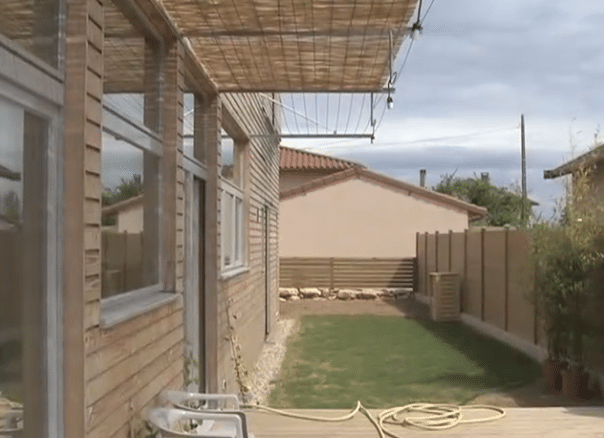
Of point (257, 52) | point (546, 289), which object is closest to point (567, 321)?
point (546, 289)

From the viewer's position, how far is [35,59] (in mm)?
2656

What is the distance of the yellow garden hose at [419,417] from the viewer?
20.2 ft

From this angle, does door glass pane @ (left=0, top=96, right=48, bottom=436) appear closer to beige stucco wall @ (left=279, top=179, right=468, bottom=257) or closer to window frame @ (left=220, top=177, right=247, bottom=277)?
window frame @ (left=220, top=177, right=247, bottom=277)

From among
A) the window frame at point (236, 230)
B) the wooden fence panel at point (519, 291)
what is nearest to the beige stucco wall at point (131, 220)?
the window frame at point (236, 230)

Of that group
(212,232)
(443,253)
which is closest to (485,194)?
(443,253)

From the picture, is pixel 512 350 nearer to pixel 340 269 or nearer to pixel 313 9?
pixel 313 9

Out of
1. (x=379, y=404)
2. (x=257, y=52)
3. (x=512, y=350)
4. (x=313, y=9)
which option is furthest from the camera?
(x=512, y=350)

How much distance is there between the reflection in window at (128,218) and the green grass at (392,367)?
4738 mm

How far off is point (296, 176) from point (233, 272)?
2399 centimetres

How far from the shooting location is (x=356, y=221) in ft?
86.8

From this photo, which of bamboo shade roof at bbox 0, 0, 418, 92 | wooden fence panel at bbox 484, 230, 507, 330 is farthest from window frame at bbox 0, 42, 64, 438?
wooden fence panel at bbox 484, 230, 507, 330

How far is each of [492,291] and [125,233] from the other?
1174 centimetres

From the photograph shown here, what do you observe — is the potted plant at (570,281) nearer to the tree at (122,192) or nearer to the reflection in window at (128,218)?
the reflection in window at (128,218)

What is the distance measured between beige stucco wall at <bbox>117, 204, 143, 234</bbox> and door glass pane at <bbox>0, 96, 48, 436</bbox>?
113cm
